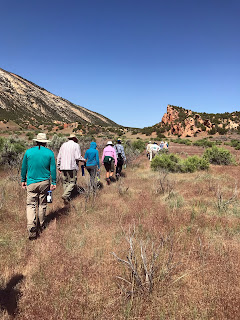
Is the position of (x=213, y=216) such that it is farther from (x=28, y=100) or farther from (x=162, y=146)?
(x=28, y=100)

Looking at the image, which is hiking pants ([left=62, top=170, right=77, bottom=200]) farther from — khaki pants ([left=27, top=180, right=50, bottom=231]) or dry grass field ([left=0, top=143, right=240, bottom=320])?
khaki pants ([left=27, top=180, right=50, bottom=231])

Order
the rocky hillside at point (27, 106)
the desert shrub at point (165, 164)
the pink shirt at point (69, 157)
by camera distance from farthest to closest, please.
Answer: the rocky hillside at point (27, 106) < the desert shrub at point (165, 164) < the pink shirt at point (69, 157)

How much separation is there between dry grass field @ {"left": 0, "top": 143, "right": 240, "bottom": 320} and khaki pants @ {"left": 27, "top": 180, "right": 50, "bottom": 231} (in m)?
0.35

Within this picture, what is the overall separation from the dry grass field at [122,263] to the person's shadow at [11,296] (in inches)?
0.4

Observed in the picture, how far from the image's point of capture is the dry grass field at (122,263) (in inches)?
84.4

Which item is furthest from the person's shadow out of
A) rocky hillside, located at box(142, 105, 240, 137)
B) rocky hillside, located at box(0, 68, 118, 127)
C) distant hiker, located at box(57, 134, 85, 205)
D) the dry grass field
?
rocky hillside, located at box(0, 68, 118, 127)

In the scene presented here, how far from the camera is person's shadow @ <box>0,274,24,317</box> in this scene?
2.17m

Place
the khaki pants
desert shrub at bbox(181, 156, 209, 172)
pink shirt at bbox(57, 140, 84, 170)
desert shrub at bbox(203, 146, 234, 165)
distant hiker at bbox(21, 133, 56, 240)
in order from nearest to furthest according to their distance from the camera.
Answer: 1. the khaki pants
2. distant hiker at bbox(21, 133, 56, 240)
3. pink shirt at bbox(57, 140, 84, 170)
4. desert shrub at bbox(181, 156, 209, 172)
5. desert shrub at bbox(203, 146, 234, 165)

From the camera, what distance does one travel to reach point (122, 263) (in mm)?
2836

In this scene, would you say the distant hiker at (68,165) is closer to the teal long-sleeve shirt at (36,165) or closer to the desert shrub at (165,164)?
the teal long-sleeve shirt at (36,165)

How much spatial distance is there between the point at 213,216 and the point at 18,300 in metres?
4.09

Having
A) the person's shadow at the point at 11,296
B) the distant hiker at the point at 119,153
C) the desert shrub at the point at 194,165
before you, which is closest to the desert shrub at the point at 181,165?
the desert shrub at the point at 194,165

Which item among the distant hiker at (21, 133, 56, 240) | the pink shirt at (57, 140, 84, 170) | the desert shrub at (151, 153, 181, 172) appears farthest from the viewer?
the desert shrub at (151, 153, 181, 172)

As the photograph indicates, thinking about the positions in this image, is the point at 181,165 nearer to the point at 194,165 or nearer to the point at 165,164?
the point at 194,165
